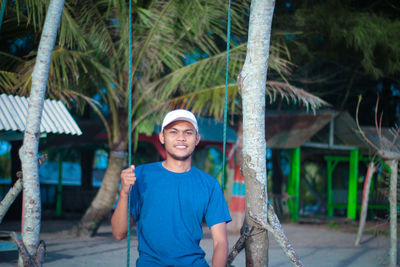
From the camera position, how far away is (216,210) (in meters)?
3.06

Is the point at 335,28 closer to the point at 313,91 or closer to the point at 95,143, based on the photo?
the point at 313,91

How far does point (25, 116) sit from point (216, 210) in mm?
5006

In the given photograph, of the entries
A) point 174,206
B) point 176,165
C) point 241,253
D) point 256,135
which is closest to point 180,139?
point 176,165

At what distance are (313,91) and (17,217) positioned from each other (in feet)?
32.1

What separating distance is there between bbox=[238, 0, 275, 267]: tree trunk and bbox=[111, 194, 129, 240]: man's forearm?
1370 mm

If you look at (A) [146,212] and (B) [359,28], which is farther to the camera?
(B) [359,28]

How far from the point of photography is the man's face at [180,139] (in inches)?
121

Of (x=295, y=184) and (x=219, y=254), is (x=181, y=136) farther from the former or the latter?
(x=295, y=184)

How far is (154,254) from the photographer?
292 cm

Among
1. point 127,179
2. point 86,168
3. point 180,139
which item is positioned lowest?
point 86,168

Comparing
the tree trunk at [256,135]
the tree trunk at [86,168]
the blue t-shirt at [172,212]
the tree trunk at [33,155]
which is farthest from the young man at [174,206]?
the tree trunk at [86,168]

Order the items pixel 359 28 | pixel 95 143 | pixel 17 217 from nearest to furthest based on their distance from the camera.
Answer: pixel 359 28 → pixel 17 217 → pixel 95 143

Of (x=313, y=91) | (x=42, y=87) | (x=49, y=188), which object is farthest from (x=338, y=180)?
(x=42, y=87)

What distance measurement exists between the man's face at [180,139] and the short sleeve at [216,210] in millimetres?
296
